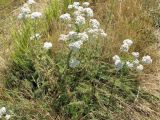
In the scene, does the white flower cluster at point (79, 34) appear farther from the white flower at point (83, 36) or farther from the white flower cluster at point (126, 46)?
the white flower cluster at point (126, 46)

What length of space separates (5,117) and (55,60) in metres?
0.73

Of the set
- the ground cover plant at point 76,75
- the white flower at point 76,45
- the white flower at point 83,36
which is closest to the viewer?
the white flower at point 76,45

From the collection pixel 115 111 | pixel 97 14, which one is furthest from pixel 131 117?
pixel 97 14

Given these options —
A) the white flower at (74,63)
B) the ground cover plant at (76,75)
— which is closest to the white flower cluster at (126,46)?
the ground cover plant at (76,75)

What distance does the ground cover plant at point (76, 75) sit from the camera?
11.1 ft

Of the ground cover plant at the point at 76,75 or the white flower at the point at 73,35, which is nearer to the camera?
the white flower at the point at 73,35

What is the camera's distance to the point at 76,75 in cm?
355

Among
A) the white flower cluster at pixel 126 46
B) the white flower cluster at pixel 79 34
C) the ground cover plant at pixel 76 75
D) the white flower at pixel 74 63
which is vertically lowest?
the ground cover plant at pixel 76 75

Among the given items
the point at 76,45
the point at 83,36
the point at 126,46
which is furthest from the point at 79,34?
the point at 126,46

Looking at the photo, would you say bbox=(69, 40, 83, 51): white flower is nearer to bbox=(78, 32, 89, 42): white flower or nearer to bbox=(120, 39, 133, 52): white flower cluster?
bbox=(78, 32, 89, 42): white flower

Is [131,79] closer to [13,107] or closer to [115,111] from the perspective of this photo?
[115,111]

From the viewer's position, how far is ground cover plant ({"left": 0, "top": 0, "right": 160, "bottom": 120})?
3.38m

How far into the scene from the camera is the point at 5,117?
10.5 ft

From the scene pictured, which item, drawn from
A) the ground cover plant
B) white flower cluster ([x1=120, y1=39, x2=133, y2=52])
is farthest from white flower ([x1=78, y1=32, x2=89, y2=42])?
white flower cluster ([x1=120, y1=39, x2=133, y2=52])
